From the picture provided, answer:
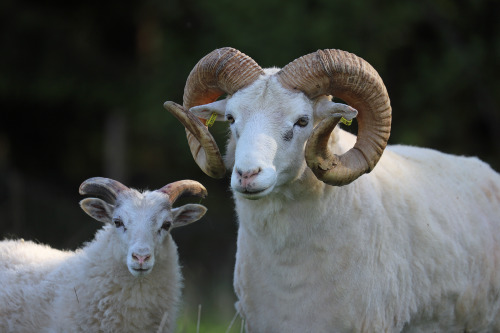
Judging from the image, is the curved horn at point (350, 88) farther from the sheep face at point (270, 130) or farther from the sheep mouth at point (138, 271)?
the sheep mouth at point (138, 271)

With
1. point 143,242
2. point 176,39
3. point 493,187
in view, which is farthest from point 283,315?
point 176,39

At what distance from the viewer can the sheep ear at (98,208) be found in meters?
7.72

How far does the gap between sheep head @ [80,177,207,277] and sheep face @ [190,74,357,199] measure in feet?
3.53

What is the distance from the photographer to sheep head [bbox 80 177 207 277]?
711 cm

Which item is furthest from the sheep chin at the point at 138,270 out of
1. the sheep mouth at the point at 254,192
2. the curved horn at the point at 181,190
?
the sheep mouth at the point at 254,192

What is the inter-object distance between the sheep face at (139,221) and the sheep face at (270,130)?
1100 millimetres

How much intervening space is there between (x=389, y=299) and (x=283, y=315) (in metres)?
0.90

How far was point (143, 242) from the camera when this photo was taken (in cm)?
720

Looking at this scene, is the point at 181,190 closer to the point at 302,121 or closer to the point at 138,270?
the point at 138,270

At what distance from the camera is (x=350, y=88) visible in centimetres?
676

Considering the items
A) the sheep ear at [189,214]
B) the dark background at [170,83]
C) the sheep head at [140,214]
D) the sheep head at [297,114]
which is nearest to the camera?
the sheep head at [297,114]

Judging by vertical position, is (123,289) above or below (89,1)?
below

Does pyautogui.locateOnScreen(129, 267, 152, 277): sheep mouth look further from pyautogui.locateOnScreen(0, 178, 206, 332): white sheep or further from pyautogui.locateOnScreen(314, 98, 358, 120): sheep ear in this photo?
pyautogui.locateOnScreen(314, 98, 358, 120): sheep ear

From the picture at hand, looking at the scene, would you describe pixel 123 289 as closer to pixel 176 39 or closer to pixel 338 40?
pixel 338 40
